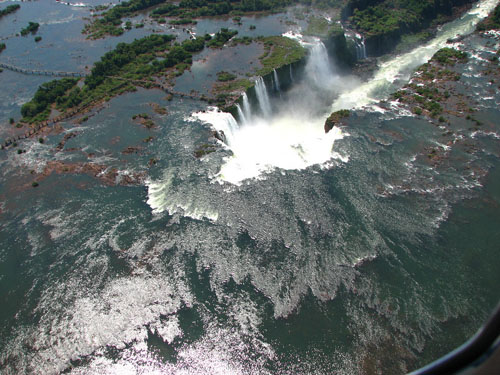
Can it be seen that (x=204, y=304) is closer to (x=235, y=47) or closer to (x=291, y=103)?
(x=291, y=103)

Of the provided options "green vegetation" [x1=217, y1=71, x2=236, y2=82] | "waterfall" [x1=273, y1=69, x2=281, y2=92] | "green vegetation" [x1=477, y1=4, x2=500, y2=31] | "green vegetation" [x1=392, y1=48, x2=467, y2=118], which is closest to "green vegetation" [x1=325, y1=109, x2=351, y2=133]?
"green vegetation" [x1=392, y1=48, x2=467, y2=118]

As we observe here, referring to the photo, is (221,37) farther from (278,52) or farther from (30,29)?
(30,29)

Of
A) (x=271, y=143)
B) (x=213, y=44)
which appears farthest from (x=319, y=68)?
(x=271, y=143)

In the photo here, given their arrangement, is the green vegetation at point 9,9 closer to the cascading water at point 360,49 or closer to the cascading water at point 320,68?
the cascading water at point 320,68

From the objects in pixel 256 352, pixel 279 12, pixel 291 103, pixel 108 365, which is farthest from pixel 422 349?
pixel 279 12

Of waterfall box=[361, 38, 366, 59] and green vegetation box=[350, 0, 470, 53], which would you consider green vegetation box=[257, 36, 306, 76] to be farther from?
green vegetation box=[350, 0, 470, 53]
